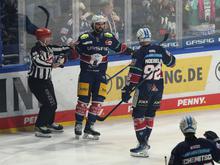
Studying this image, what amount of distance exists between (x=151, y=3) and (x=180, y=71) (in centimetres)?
106

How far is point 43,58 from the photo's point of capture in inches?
369

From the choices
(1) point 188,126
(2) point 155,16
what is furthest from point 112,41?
(1) point 188,126

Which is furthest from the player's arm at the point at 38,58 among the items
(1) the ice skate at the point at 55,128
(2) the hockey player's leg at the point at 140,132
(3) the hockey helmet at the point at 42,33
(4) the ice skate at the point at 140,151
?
(4) the ice skate at the point at 140,151

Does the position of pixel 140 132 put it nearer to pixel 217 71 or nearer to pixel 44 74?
pixel 44 74

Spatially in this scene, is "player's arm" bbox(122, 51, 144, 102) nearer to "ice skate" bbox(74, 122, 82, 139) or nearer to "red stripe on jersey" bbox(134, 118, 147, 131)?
"red stripe on jersey" bbox(134, 118, 147, 131)

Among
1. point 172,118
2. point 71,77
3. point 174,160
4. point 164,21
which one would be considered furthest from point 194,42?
point 174,160

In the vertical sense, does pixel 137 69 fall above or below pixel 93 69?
above

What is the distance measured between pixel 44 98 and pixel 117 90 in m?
1.39

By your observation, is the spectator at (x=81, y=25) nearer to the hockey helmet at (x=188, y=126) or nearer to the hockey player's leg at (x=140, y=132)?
the hockey player's leg at (x=140, y=132)

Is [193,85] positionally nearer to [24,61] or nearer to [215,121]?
[215,121]

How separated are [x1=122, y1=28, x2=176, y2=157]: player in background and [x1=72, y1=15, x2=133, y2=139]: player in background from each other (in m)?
0.89

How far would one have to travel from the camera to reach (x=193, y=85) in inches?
440

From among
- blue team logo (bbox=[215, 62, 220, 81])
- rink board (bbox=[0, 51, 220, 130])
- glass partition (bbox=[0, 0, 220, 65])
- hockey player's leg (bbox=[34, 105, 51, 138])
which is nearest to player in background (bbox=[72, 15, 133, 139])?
hockey player's leg (bbox=[34, 105, 51, 138])

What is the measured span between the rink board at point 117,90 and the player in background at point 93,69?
31.3 inches
